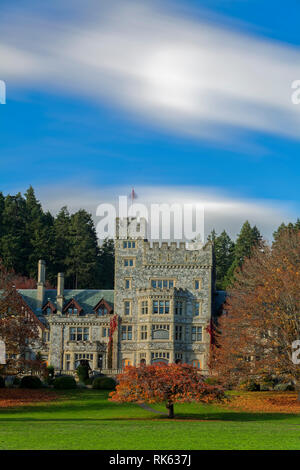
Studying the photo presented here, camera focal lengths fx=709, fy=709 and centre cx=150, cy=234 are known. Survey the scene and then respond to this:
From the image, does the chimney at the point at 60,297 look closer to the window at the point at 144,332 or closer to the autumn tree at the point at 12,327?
the window at the point at 144,332

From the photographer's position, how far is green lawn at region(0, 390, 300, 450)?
25.3 meters

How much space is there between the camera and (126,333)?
7362 centimetres

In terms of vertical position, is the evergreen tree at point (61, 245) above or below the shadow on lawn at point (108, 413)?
above

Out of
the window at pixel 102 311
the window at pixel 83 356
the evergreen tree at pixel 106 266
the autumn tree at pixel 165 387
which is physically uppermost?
the evergreen tree at pixel 106 266

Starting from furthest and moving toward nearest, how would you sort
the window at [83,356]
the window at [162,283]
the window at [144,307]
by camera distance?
the window at [83,356], the window at [162,283], the window at [144,307]

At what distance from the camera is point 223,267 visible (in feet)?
381

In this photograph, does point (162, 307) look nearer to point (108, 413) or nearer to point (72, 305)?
point (72, 305)

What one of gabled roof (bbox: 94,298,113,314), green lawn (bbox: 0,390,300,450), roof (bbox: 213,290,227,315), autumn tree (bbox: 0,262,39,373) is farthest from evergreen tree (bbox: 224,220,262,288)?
green lawn (bbox: 0,390,300,450)

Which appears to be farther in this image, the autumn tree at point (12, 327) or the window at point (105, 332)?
the window at point (105, 332)

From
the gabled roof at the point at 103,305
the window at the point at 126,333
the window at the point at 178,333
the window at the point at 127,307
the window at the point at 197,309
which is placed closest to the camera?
the window at the point at 178,333

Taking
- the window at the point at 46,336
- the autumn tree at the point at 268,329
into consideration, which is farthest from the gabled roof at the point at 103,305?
the autumn tree at the point at 268,329


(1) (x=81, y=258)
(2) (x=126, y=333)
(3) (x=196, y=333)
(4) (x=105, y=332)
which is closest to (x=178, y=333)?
(3) (x=196, y=333)

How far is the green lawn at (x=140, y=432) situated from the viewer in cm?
2533
